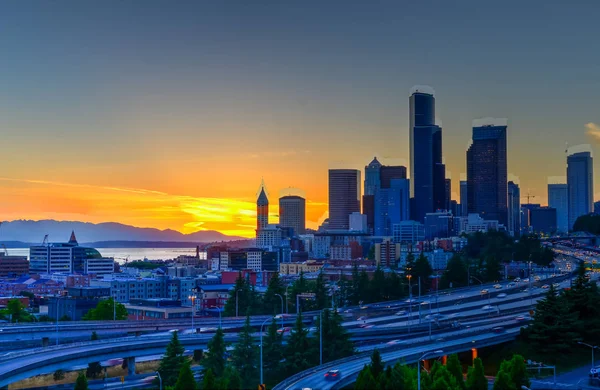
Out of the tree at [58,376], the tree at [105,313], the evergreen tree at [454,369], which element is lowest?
the tree at [58,376]

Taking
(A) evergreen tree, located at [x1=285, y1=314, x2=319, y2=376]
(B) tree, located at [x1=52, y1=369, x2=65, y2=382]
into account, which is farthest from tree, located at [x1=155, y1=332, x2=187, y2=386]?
(B) tree, located at [x1=52, y1=369, x2=65, y2=382]

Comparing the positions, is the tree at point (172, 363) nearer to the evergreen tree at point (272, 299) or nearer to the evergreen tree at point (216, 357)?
the evergreen tree at point (216, 357)

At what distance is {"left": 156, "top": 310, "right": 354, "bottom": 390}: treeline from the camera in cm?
5088

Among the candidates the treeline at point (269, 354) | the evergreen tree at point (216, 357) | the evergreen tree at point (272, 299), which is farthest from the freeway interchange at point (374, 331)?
the evergreen tree at point (272, 299)

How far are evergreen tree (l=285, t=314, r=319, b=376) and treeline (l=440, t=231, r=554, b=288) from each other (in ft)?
225

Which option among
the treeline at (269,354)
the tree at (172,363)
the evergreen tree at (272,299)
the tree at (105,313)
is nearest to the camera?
the tree at (172,363)

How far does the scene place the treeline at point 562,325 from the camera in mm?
65562

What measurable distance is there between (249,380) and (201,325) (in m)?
27.1

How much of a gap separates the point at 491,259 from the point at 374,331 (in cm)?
7029

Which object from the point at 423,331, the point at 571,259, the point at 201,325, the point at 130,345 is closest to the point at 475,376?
the point at 130,345

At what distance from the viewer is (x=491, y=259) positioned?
452 ft

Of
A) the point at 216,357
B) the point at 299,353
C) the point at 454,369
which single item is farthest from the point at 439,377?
the point at 299,353

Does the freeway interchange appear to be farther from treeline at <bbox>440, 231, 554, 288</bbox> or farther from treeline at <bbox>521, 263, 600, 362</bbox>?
treeline at <bbox>440, 231, 554, 288</bbox>

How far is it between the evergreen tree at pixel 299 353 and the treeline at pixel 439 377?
13.4 metres
